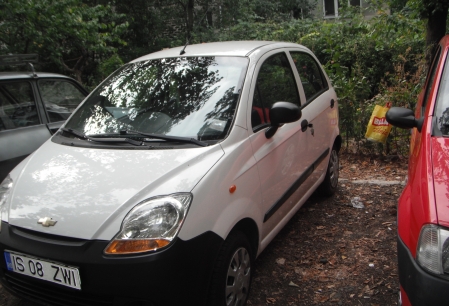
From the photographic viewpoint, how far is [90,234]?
2.39 m

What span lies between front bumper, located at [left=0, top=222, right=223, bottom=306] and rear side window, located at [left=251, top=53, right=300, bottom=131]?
1.18 meters

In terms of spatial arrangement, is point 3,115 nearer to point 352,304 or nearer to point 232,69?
point 232,69

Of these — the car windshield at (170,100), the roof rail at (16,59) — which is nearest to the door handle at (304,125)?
the car windshield at (170,100)

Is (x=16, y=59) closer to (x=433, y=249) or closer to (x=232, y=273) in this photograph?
(x=232, y=273)

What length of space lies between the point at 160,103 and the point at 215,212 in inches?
46.2

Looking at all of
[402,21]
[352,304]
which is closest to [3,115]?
[352,304]

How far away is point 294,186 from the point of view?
3.83 m

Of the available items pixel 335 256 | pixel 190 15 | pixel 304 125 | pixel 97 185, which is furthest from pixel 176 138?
pixel 190 15

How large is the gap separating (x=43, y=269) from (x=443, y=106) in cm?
266

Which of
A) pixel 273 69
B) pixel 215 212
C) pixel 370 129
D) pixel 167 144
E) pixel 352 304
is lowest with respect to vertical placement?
pixel 352 304

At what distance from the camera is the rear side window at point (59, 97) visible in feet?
16.0

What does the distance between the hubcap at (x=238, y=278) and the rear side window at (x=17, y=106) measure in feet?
9.30

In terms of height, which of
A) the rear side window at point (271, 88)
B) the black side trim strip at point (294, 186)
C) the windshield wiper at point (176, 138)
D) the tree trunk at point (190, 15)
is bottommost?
the black side trim strip at point (294, 186)

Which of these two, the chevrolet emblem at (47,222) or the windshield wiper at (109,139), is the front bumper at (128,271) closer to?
the chevrolet emblem at (47,222)
